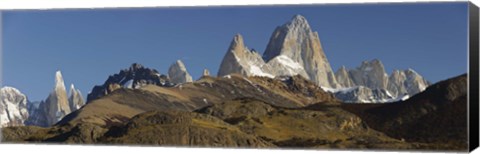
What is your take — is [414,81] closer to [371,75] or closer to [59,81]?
[371,75]

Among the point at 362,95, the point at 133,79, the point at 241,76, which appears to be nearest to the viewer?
the point at 362,95

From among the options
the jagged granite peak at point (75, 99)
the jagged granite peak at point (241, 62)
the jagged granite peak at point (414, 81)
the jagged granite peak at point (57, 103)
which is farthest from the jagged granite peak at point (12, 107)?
the jagged granite peak at point (414, 81)

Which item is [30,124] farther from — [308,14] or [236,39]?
[308,14]

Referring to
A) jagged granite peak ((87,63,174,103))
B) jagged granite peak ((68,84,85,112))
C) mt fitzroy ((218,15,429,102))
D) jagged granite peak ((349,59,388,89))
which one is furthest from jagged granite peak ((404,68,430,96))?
jagged granite peak ((68,84,85,112))

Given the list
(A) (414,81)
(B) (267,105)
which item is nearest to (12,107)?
(B) (267,105)

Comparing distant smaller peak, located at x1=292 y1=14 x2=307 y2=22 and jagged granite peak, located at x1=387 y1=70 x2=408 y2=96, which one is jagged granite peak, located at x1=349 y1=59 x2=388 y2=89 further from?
distant smaller peak, located at x1=292 y1=14 x2=307 y2=22

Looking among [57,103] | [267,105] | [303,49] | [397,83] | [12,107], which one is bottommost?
[12,107]

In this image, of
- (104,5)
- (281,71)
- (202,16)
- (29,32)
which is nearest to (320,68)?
(281,71)
